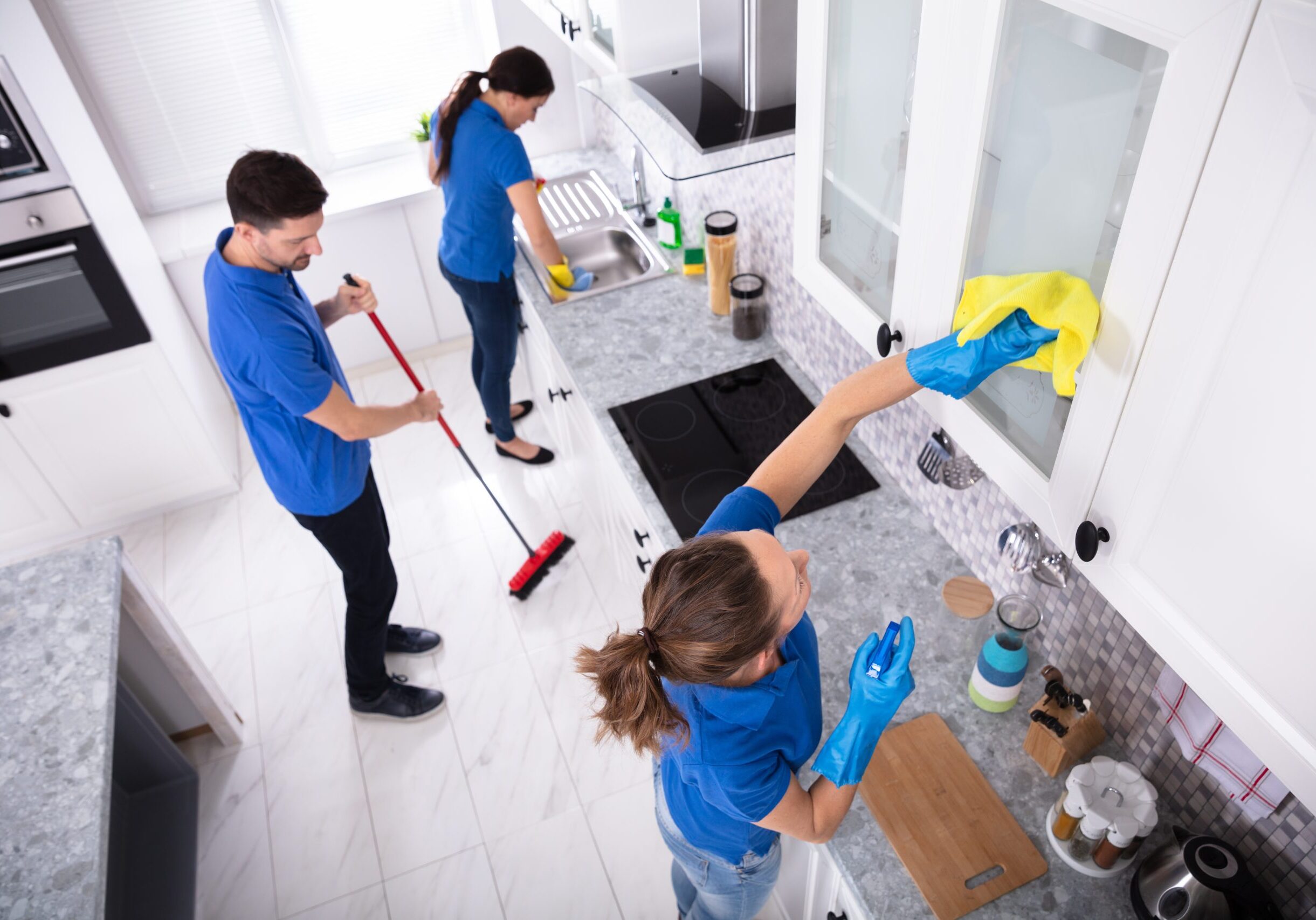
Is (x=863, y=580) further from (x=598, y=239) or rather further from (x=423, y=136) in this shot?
(x=423, y=136)

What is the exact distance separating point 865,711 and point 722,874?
559mm

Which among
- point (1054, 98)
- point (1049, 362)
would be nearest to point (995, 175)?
point (1054, 98)

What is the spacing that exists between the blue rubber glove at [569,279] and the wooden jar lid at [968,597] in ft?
5.26

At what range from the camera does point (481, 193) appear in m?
2.73

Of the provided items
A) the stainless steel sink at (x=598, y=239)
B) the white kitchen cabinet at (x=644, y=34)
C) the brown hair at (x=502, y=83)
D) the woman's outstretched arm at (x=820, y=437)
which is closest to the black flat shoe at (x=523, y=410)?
the stainless steel sink at (x=598, y=239)

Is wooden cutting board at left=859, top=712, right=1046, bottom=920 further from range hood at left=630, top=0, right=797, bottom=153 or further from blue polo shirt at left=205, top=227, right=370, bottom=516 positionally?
blue polo shirt at left=205, top=227, right=370, bottom=516

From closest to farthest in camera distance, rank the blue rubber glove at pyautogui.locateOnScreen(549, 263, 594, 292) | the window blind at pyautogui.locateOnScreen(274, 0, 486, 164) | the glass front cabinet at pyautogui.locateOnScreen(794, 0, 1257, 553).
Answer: the glass front cabinet at pyautogui.locateOnScreen(794, 0, 1257, 553)
the blue rubber glove at pyautogui.locateOnScreen(549, 263, 594, 292)
the window blind at pyautogui.locateOnScreen(274, 0, 486, 164)

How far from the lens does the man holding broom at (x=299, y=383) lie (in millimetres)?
1818

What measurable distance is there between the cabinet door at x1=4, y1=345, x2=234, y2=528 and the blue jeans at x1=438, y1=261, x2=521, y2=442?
43.7 inches

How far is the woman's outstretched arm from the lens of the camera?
1326 mm

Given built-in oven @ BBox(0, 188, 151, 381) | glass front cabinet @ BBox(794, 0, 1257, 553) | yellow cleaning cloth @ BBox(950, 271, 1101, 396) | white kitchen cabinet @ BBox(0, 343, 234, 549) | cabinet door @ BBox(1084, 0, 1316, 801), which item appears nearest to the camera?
→ cabinet door @ BBox(1084, 0, 1316, 801)

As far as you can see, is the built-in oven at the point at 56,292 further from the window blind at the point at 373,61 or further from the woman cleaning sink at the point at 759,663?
the woman cleaning sink at the point at 759,663

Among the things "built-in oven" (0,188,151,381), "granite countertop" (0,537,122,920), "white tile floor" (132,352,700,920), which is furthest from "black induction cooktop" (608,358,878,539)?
"built-in oven" (0,188,151,381)

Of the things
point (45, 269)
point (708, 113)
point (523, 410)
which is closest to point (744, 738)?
point (708, 113)
